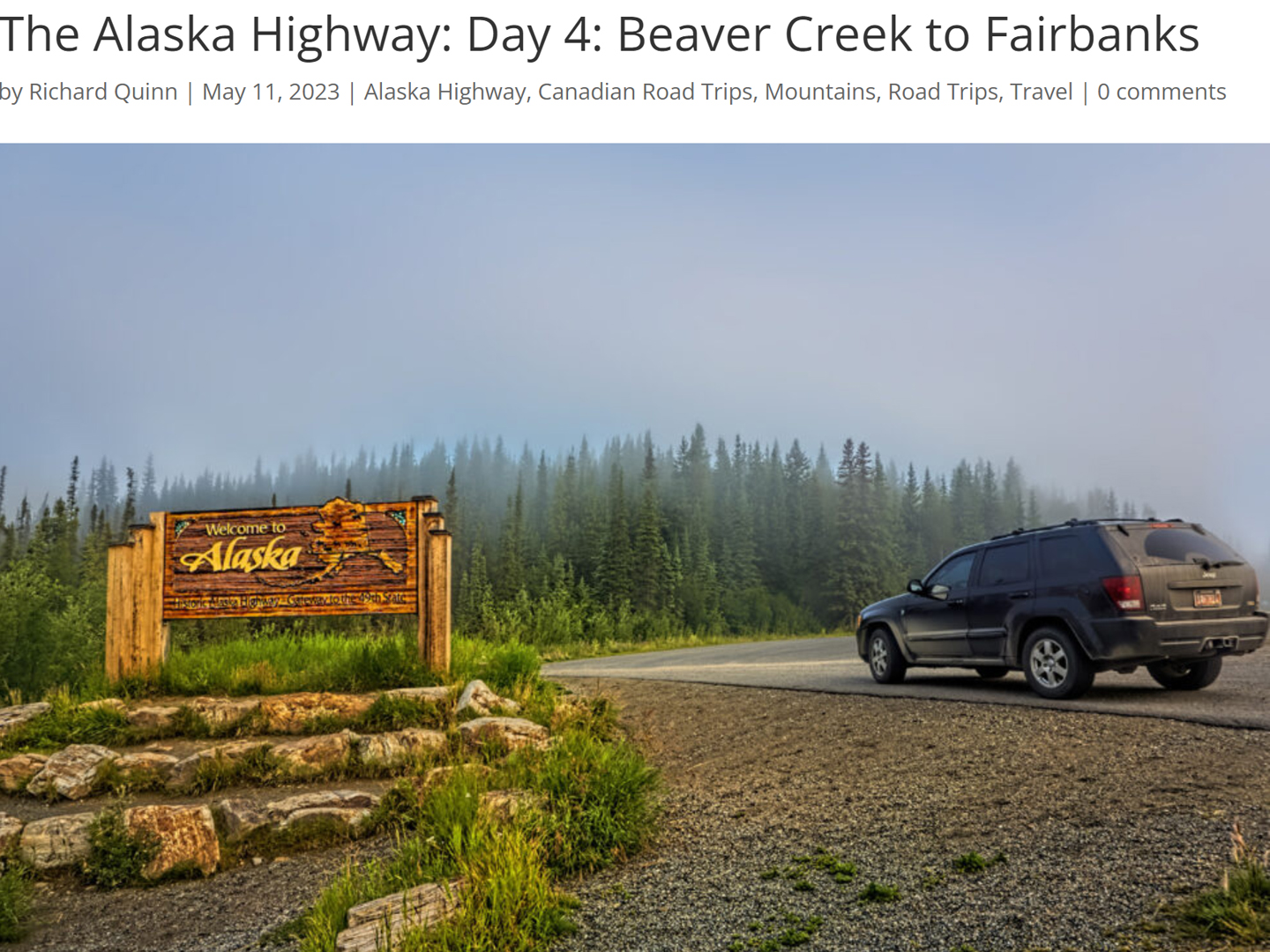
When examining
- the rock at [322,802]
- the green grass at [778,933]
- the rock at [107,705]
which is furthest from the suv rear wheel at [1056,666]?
the rock at [107,705]

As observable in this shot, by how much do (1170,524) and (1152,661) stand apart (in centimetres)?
147

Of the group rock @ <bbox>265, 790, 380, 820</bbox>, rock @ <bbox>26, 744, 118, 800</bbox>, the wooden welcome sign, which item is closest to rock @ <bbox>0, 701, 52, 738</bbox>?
the wooden welcome sign

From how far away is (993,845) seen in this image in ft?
16.9

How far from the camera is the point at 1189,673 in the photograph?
9.96 metres

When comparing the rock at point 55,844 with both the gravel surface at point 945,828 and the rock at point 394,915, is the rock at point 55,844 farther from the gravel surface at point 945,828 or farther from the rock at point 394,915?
the gravel surface at point 945,828

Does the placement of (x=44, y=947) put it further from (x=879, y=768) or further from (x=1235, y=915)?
(x=1235, y=915)

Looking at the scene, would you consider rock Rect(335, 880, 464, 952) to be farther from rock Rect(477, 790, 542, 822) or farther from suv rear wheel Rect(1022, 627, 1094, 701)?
suv rear wheel Rect(1022, 627, 1094, 701)

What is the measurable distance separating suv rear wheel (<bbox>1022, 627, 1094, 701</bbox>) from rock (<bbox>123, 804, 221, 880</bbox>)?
817 cm

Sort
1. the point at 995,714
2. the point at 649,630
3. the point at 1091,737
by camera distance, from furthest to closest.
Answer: the point at 649,630 → the point at 995,714 → the point at 1091,737

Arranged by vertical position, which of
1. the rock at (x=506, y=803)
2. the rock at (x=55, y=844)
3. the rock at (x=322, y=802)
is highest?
the rock at (x=506, y=803)

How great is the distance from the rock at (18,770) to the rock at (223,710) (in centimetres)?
162

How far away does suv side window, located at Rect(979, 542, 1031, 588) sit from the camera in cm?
1004

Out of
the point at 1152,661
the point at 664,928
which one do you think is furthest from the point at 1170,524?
the point at 664,928

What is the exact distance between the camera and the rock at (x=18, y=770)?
30.5 feet
